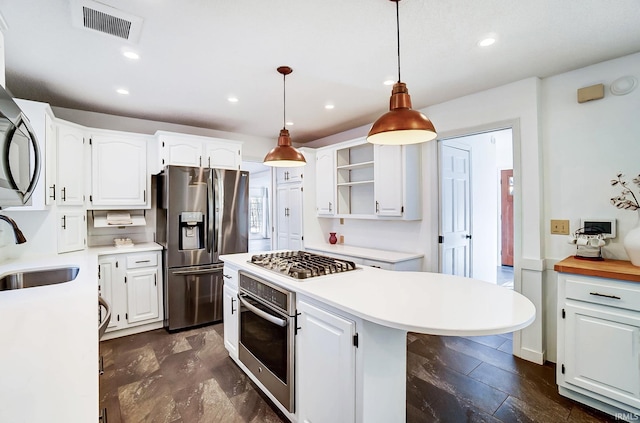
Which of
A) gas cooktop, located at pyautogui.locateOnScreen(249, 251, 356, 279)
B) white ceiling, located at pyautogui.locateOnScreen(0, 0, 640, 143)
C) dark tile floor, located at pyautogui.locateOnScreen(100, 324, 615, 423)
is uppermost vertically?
white ceiling, located at pyautogui.locateOnScreen(0, 0, 640, 143)

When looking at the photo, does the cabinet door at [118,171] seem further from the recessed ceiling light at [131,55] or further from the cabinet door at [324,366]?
the cabinet door at [324,366]

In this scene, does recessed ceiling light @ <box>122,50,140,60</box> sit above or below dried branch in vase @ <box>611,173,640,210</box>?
above

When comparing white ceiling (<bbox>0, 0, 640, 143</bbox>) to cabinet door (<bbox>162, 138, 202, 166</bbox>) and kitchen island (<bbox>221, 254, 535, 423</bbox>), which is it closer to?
cabinet door (<bbox>162, 138, 202, 166</bbox>)

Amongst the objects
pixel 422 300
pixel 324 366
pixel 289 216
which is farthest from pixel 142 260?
pixel 422 300

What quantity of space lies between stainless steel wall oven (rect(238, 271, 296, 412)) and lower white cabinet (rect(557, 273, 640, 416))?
6.46 feet

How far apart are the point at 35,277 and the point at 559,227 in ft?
14.0

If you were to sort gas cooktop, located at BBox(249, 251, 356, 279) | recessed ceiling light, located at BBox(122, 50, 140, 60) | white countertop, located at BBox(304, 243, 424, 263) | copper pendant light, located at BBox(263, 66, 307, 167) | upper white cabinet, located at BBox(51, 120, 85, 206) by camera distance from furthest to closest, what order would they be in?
white countertop, located at BBox(304, 243, 424, 263) < upper white cabinet, located at BBox(51, 120, 85, 206) < copper pendant light, located at BBox(263, 66, 307, 167) < recessed ceiling light, located at BBox(122, 50, 140, 60) < gas cooktop, located at BBox(249, 251, 356, 279)

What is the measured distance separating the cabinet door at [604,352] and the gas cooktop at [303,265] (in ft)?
5.31

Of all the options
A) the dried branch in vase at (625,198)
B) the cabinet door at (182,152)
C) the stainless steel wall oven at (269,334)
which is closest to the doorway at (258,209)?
the cabinet door at (182,152)

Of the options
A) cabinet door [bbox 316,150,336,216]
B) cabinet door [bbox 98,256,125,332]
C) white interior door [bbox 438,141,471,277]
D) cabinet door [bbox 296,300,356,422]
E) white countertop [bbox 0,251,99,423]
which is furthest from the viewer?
cabinet door [bbox 316,150,336,216]

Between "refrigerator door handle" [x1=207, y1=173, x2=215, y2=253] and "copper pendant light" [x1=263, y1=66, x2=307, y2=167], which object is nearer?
"copper pendant light" [x1=263, y1=66, x2=307, y2=167]

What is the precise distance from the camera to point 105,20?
1.81 meters

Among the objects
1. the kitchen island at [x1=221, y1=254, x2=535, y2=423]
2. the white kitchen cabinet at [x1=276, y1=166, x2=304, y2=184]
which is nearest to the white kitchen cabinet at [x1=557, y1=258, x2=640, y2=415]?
the kitchen island at [x1=221, y1=254, x2=535, y2=423]

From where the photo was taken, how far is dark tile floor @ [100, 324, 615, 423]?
1.97 meters
